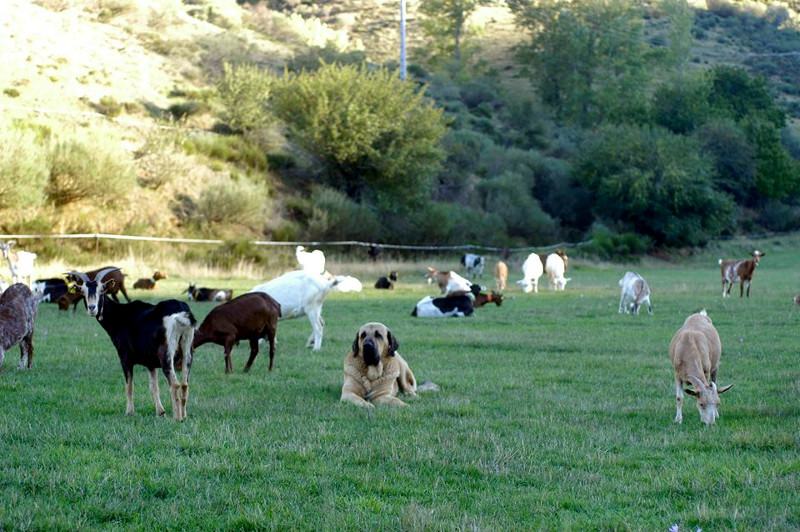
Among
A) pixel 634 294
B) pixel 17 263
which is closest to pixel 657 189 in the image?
pixel 634 294

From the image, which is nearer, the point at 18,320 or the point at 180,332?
the point at 180,332

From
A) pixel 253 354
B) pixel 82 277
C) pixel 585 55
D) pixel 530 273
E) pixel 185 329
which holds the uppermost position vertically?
pixel 585 55

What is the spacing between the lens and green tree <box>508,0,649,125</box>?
81875mm

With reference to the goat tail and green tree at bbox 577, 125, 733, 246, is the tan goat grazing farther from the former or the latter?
green tree at bbox 577, 125, 733, 246

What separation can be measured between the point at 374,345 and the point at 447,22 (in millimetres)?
90181

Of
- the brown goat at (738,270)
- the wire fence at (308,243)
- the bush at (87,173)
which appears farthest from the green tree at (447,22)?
the brown goat at (738,270)

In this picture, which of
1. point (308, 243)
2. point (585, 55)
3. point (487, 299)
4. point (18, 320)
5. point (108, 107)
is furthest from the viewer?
point (585, 55)

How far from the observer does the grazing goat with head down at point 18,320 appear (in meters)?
11.1

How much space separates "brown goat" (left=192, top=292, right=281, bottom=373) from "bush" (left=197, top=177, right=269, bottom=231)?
28.6 m

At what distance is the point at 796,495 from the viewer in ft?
20.1

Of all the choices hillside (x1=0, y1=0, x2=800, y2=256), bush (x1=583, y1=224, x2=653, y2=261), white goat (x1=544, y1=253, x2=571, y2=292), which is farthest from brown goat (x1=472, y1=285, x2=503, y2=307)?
bush (x1=583, y1=224, x2=653, y2=261)

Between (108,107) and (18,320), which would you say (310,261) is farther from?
(108,107)

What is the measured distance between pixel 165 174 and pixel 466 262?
13.5 meters

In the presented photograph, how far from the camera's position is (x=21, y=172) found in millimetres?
32969
